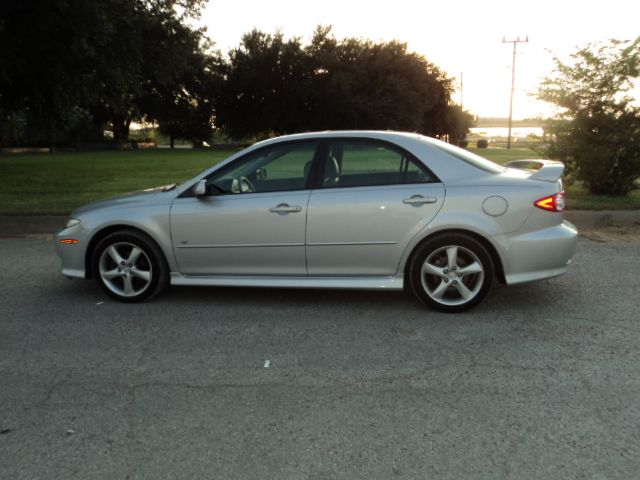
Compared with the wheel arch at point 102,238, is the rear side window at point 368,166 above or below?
above

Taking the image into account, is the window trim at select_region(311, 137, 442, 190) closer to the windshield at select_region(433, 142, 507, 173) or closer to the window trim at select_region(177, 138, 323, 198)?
the window trim at select_region(177, 138, 323, 198)

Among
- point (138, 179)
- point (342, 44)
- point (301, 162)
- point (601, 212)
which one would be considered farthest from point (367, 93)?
point (301, 162)

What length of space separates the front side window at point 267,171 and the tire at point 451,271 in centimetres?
127

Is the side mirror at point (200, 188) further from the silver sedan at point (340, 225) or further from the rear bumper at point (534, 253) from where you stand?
the rear bumper at point (534, 253)

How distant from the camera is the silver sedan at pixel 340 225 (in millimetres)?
5023

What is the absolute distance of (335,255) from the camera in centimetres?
520

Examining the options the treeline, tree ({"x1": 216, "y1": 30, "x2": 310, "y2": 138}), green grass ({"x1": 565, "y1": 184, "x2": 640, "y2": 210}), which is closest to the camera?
green grass ({"x1": 565, "y1": 184, "x2": 640, "y2": 210})

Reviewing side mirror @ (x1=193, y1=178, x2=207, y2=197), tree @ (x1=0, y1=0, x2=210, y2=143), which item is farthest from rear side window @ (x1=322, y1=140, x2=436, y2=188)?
tree @ (x1=0, y1=0, x2=210, y2=143)

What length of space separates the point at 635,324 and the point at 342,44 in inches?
2250

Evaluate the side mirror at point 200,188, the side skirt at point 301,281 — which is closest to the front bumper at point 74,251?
the side skirt at point 301,281

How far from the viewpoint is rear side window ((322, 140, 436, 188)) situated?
17.1 ft

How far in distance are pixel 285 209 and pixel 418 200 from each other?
110 centimetres

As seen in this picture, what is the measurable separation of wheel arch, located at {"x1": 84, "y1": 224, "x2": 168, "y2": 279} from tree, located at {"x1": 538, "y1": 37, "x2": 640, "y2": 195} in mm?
8972

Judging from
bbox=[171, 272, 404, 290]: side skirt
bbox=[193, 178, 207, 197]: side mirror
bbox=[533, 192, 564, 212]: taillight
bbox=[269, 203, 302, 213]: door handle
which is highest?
bbox=[193, 178, 207, 197]: side mirror
